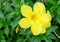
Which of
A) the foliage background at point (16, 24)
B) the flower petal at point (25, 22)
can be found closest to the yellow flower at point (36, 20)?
the flower petal at point (25, 22)

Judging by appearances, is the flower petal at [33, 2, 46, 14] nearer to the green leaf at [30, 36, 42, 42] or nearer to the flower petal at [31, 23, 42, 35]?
the flower petal at [31, 23, 42, 35]

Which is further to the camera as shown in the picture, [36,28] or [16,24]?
[16,24]

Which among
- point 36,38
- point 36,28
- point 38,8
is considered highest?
point 38,8

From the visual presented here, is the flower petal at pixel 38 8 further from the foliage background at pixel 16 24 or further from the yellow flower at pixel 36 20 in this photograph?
the foliage background at pixel 16 24

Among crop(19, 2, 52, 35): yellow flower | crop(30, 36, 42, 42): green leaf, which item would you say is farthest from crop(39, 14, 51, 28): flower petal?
crop(30, 36, 42, 42): green leaf

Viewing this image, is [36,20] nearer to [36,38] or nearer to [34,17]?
[34,17]

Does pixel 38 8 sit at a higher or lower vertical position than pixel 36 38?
higher

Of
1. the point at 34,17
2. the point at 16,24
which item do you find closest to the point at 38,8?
the point at 34,17
